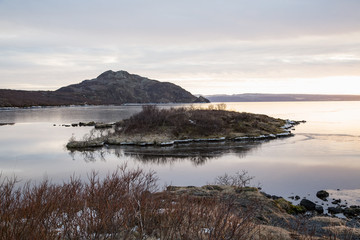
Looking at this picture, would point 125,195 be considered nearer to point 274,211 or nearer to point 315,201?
point 274,211

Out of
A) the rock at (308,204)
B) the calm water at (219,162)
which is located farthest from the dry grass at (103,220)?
the rock at (308,204)

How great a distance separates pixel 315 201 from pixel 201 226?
11.8 m

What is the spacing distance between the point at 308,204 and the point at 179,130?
90.9 feet

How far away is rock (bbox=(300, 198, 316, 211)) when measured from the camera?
15.0 meters

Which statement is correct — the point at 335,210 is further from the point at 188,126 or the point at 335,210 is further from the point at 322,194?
the point at 188,126

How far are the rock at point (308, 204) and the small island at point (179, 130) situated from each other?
22.5 metres

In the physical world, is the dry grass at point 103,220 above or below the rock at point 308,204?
above

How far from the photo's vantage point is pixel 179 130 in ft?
137

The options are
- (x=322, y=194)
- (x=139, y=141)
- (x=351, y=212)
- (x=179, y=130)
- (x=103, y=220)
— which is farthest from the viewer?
(x=179, y=130)

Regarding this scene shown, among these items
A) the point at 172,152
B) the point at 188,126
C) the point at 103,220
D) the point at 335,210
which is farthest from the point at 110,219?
the point at 188,126

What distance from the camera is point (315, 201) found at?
16094mm

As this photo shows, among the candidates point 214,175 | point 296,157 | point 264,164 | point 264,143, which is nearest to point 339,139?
point 264,143

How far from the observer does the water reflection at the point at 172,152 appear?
28266 mm

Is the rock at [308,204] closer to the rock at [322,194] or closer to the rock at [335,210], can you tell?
the rock at [335,210]
